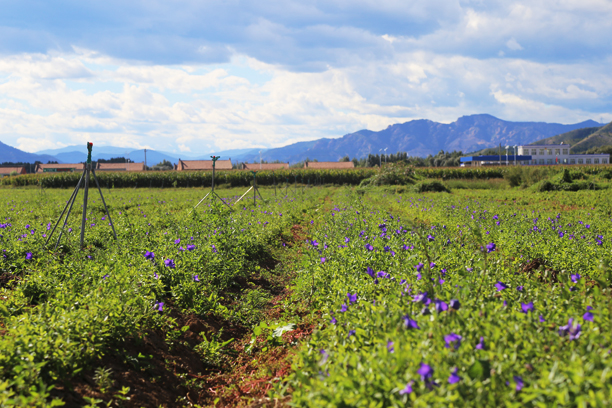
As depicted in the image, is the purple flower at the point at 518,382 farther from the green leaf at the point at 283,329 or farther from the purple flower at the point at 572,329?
the green leaf at the point at 283,329

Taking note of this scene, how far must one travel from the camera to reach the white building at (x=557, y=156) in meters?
110

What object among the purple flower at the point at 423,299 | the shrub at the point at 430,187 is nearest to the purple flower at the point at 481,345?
the purple flower at the point at 423,299

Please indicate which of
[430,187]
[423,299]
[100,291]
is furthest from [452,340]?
[430,187]

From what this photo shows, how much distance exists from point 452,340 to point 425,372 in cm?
37

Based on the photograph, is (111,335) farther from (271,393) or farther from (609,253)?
(609,253)

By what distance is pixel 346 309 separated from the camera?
134 inches

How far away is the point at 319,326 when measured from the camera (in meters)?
3.41

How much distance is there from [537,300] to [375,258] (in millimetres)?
2200

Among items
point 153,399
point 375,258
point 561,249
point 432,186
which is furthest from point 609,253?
point 432,186

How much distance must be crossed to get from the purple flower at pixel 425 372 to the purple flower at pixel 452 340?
0.28m

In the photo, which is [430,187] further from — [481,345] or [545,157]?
[545,157]

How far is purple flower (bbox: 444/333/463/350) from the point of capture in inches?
88.3

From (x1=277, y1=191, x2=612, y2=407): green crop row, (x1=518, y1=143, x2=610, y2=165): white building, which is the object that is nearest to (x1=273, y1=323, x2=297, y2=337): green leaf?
(x1=277, y1=191, x2=612, y2=407): green crop row

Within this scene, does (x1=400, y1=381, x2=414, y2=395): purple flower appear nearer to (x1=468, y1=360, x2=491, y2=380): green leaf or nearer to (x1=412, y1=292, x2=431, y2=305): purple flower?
(x1=468, y1=360, x2=491, y2=380): green leaf
